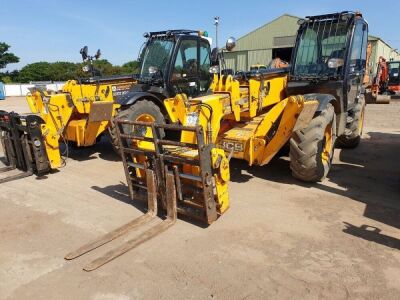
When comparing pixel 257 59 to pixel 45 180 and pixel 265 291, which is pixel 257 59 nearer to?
pixel 45 180

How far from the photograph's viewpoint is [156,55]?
759 cm

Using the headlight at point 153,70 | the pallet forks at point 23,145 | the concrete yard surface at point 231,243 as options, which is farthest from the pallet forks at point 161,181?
the headlight at point 153,70

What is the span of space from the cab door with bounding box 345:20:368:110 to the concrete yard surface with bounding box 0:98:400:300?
151cm

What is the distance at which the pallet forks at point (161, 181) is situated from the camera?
3914 mm

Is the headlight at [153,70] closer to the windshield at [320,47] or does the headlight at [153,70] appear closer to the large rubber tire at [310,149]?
the windshield at [320,47]

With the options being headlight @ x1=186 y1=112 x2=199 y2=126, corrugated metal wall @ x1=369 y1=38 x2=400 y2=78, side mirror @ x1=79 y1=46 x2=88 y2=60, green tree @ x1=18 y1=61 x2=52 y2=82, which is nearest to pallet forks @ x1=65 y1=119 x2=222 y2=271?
headlight @ x1=186 y1=112 x2=199 y2=126

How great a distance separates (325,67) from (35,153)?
5253 millimetres

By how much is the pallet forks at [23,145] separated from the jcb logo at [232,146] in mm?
3271

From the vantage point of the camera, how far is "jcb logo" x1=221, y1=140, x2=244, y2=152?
5.41 m

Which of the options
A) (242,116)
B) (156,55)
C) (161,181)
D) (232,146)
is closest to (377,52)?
(156,55)

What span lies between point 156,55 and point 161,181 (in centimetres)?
400

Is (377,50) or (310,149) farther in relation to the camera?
(377,50)

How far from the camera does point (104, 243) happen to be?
3891 mm

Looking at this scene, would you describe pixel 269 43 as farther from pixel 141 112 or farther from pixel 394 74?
pixel 141 112
